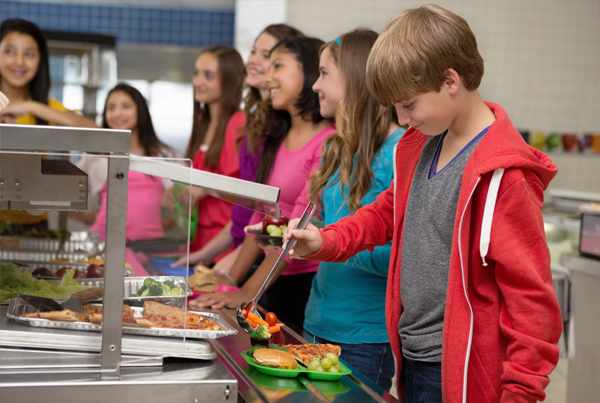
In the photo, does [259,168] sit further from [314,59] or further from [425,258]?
[425,258]

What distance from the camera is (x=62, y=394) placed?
37.2 inches

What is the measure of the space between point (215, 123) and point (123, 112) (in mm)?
524

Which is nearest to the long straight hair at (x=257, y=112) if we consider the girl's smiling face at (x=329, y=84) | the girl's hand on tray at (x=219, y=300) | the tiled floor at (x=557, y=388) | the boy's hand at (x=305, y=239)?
the girl's smiling face at (x=329, y=84)

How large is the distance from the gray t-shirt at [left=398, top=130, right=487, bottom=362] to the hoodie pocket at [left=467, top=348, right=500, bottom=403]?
0.09 metres

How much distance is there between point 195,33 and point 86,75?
1.48m

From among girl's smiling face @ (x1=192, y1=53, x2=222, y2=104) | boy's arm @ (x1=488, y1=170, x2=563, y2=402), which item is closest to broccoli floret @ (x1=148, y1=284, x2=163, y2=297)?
boy's arm @ (x1=488, y1=170, x2=563, y2=402)

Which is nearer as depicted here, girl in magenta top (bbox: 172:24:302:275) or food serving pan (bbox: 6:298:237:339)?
food serving pan (bbox: 6:298:237:339)

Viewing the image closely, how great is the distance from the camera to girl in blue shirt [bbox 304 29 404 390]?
1.65 m

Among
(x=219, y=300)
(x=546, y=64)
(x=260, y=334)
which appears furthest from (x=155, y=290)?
(x=546, y=64)

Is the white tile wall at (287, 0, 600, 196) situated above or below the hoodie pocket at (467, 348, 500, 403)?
above

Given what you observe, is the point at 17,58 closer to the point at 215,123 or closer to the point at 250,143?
the point at 215,123

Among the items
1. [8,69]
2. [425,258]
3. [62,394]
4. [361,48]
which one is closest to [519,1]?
[361,48]

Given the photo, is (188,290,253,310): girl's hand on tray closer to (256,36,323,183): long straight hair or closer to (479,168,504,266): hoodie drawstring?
(256,36,323,183): long straight hair

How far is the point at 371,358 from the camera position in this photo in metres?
1.65
